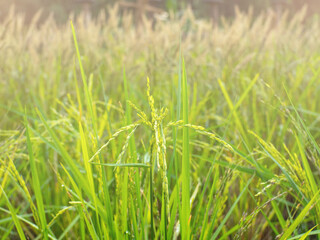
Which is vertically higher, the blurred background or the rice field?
the rice field

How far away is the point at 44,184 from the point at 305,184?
0.78 meters

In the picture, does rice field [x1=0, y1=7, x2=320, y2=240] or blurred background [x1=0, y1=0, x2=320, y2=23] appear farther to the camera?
blurred background [x1=0, y1=0, x2=320, y2=23]

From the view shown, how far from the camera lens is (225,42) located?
6.82 feet

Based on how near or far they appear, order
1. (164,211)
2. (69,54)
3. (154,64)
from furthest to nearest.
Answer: (69,54), (154,64), (164,211)

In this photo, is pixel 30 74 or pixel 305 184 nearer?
pixel 305 184

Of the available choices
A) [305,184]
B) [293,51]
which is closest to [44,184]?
[305,184]

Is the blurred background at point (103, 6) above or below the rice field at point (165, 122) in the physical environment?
below

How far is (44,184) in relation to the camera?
119 centimetres

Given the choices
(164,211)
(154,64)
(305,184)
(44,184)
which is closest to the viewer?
(164,211)

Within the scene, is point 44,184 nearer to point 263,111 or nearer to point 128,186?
point 128,186

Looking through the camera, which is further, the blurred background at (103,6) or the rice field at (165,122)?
the blurred background at (103,6)

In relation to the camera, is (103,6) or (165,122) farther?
(103,6)

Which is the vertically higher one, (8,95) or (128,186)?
(128,186)

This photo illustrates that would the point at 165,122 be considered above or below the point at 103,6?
above
